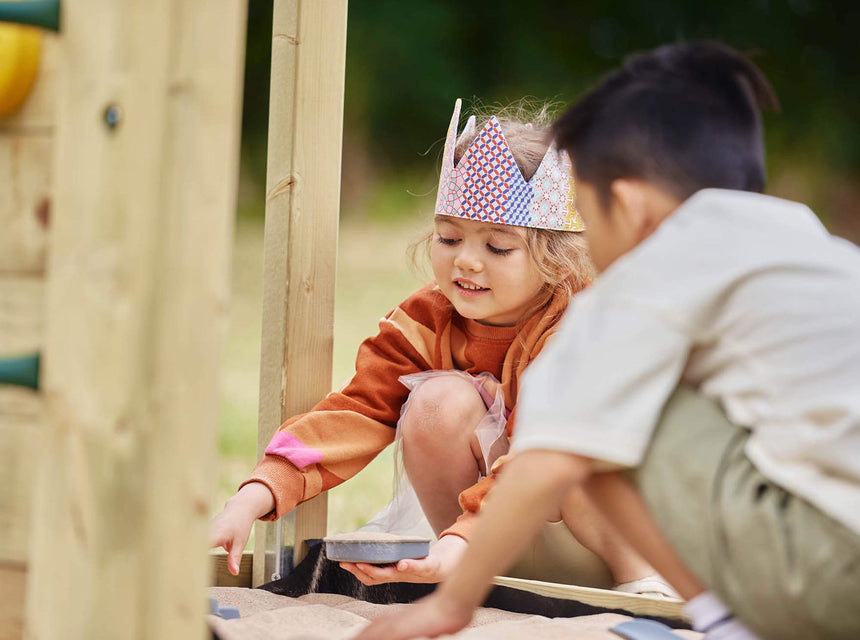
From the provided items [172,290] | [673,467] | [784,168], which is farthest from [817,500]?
[784,168]

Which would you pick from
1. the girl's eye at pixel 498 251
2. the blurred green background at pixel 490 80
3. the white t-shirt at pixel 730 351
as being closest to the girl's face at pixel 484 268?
the girl's eye at pixel 498 251

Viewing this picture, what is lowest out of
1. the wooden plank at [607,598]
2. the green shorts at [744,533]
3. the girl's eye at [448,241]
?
the wooden plank at [607,598]

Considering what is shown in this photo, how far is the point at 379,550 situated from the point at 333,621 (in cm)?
13

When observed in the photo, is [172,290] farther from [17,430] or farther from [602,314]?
[602,314]

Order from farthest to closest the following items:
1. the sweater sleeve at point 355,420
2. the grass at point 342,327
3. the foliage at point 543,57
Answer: the foliage at point 543,57
the grass at point 342,327
the sweater sleeve at point 355,420

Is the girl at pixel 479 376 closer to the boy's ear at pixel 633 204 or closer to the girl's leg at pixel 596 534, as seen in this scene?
the girl's leg at pixel 596 534

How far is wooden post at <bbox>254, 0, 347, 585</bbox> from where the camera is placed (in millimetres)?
1782

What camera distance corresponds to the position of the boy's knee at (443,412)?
5.92ft

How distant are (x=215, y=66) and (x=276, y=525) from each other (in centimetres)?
111

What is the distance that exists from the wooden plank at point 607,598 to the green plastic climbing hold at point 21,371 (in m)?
0.94

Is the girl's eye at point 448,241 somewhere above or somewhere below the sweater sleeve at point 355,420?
above

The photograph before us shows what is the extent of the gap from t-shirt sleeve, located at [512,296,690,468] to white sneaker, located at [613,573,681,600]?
77cm

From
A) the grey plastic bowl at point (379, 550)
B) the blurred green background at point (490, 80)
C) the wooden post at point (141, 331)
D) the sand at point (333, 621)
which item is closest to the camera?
the wooden post at point (141, 331)

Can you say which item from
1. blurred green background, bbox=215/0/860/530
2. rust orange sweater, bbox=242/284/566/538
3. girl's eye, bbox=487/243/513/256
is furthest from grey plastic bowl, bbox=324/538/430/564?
blurred green background, bbox=215/0/860/530
